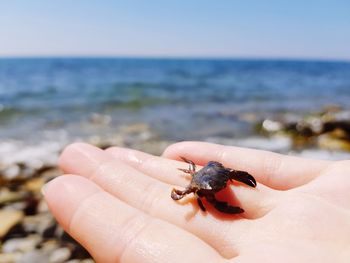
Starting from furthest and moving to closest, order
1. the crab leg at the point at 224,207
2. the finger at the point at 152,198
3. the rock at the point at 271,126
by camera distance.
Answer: the rock at the point at 271,126 < the crab leg at the point at 224,207 < the finger at the point at 152,198

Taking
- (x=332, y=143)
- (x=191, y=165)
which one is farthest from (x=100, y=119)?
(x=191, y=165)

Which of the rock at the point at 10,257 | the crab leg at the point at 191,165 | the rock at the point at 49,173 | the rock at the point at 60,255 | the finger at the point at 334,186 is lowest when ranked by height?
the rock at the point at 49,173

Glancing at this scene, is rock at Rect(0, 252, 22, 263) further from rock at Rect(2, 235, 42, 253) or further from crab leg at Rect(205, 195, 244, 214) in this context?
crab leg at Rect(205, 195, 244, 214)

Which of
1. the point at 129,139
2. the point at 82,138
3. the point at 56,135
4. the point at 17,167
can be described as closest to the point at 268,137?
the point at 129,139

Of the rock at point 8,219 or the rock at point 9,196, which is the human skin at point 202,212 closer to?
the rock at point 8,219

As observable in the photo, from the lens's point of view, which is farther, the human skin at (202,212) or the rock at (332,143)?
the rock at (332,143)

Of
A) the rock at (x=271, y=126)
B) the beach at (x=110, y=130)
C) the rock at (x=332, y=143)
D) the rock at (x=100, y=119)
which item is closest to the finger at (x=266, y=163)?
the beach at (x=110, y=130)
